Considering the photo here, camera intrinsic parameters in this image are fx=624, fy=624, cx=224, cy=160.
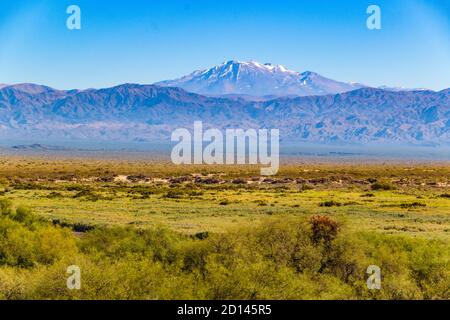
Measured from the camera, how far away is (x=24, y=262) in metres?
27.8

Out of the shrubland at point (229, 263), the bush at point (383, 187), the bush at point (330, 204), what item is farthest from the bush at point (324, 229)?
the bush at point (383, 187)

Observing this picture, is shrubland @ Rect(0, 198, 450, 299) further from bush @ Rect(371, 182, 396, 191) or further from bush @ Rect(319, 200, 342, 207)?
bush @ Rect(371, 182, 396, 191)

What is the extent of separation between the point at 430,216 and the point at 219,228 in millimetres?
18671

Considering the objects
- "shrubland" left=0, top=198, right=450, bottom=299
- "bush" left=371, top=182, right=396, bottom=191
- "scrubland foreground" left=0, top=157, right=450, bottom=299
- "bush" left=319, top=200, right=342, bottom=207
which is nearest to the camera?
"shrubland" left=0, top=198, right=450, bottom=299

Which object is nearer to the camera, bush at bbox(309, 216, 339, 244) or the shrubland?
the shrubland

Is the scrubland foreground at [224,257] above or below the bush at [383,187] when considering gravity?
above

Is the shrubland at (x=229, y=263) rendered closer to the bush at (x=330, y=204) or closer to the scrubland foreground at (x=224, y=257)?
the scrubland foreground at (x=224, y=257)

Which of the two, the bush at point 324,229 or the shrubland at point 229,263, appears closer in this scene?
the shrubland at point 229,263

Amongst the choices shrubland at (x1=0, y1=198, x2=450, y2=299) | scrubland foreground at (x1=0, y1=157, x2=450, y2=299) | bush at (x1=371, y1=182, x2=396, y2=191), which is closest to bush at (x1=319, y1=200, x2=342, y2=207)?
scrubland foreground at (x1=0, y1=157, x2=450, y2=299)

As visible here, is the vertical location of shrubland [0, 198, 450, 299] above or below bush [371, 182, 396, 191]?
above

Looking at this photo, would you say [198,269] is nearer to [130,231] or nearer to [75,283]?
[75,283]

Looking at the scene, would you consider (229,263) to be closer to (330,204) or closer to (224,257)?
(224,257)

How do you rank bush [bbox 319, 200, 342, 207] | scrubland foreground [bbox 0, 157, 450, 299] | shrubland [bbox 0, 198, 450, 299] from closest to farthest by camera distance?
shrubland [bbox 0, 198, 450, 299] < scrubland foreground [bbox 0, 157, 450, 299] < bush [bbox 319, 200, 342, 207]
